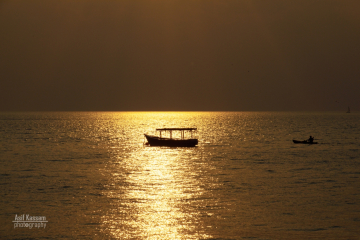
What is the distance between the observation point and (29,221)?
3191 cm

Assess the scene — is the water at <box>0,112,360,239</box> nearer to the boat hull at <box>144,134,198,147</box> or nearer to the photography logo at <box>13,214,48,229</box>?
the photography logo at <box>13,214,48,229</box>

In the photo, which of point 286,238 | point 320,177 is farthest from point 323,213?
point 320,177

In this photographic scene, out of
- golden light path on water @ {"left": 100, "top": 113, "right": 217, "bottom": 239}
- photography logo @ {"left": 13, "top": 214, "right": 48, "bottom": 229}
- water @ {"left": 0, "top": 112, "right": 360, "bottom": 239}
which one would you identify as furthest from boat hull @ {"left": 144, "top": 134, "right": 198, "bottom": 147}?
photography logo @ {"left": 13, "top": 214, "right": 48, "bottom": 229}

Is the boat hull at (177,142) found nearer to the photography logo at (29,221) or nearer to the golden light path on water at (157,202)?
the golden light path on water at (157,202)

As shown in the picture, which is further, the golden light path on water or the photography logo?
the photography logo

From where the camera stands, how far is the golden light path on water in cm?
2964

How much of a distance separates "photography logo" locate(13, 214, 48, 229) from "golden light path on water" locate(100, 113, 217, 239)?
4788 mm

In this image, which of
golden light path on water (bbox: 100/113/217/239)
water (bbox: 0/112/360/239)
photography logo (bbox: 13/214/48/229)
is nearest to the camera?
golden light path on water (bbox: 100/113/217/239)

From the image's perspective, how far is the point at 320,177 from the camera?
52.8 meters

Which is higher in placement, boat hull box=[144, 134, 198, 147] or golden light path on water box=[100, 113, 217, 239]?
boat hull box=[144, 134, 198, 147]

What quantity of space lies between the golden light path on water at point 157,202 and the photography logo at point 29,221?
4.79 metres

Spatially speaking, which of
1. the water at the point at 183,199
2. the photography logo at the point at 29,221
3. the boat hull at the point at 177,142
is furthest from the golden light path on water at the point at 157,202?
the boat hull at the point at 177,142

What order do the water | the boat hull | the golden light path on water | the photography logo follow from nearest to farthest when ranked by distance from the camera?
the golden light path on water → the water → the photography logo → the boat hull

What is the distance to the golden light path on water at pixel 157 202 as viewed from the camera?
29.6 metres
